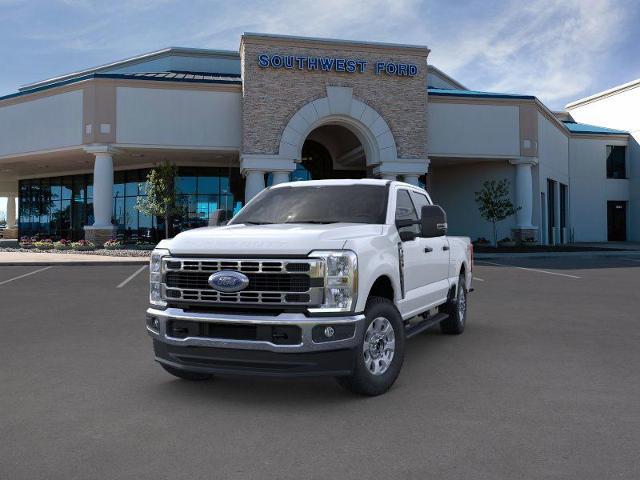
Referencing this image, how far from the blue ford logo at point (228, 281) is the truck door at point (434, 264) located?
257 centimetres

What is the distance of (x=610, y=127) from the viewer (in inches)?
1817

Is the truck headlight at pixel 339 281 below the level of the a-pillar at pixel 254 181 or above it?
below

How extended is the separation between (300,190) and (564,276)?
1298 centimetres

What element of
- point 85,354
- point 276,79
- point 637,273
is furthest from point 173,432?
point 276,79

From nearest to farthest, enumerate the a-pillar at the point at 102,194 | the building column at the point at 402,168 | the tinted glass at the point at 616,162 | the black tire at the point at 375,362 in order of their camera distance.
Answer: the black tire at the point at 375,362
the a-pillar at the point at 102,194
the building column at the point at 402,168
the tinted glass at the point at 616,162

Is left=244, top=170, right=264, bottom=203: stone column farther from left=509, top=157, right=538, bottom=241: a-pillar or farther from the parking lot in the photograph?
the parking lot

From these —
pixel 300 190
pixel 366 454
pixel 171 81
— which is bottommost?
pixel 366 454

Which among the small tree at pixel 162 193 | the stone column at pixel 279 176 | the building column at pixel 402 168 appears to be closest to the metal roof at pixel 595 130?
the building column at pixel 402 168

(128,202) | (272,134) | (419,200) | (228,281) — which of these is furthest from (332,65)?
(228,281)

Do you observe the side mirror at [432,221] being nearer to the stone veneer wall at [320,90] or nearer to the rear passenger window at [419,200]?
the rear passenger window at [419,200]

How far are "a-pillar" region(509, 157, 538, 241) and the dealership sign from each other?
27.1ft

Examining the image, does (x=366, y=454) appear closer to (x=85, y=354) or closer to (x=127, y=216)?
(x=85, y=354)

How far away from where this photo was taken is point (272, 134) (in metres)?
28.0

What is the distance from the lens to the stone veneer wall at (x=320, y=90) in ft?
90.9
